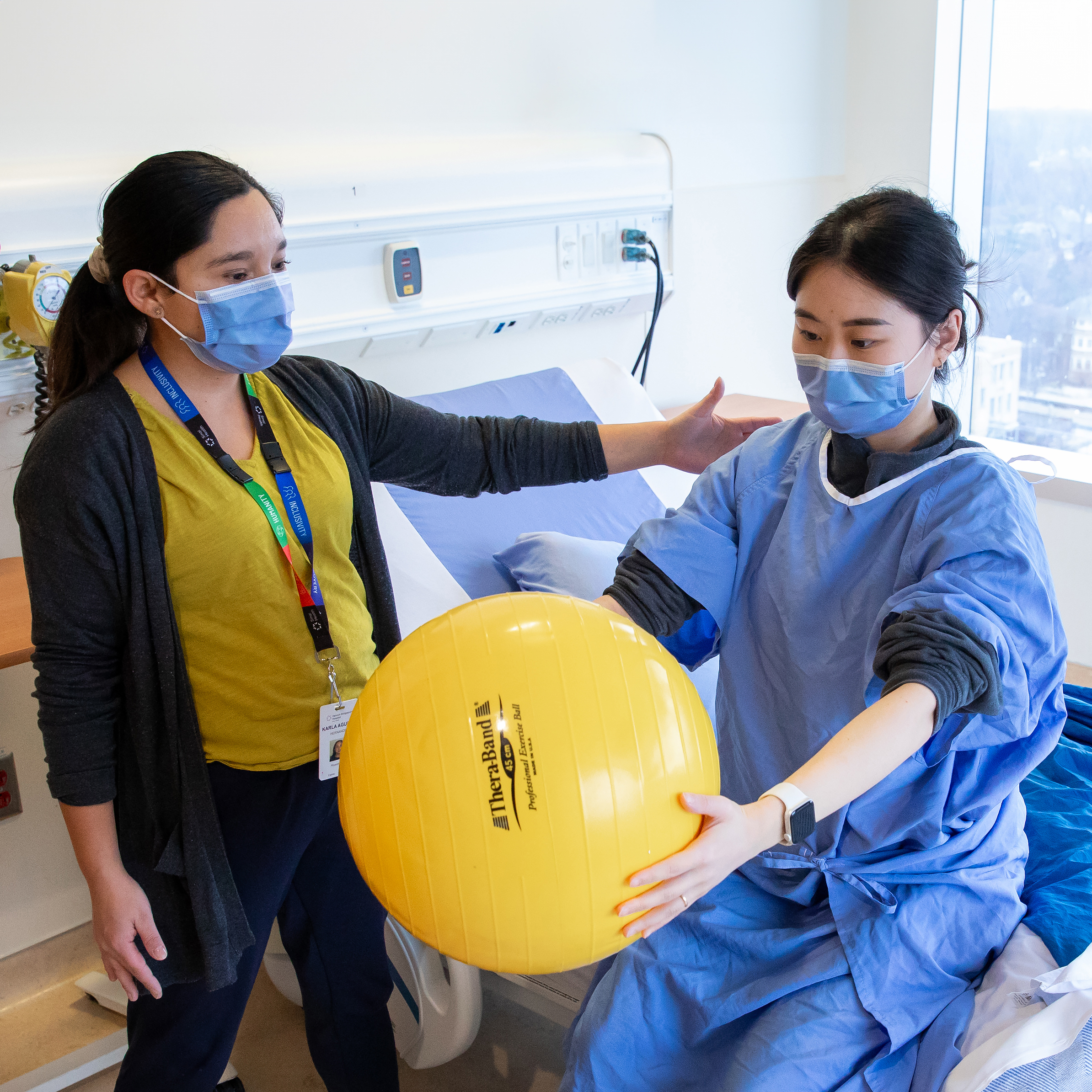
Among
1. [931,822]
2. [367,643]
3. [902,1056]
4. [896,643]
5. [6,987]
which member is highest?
[896,643]

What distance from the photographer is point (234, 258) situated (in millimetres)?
1219

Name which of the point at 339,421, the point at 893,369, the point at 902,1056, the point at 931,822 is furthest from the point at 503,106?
the point at 902,1056

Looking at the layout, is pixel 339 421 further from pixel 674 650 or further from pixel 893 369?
pixel 893 369

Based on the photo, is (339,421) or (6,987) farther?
(6,987)

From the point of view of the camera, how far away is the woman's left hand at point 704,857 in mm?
933

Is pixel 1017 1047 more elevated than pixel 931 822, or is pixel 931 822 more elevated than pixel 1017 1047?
pixel 931 822

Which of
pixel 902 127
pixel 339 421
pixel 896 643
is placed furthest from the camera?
pixel 902 127

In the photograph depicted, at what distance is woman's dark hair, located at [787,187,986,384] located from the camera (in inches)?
46.4

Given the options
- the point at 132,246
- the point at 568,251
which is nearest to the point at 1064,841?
the point at 132,246

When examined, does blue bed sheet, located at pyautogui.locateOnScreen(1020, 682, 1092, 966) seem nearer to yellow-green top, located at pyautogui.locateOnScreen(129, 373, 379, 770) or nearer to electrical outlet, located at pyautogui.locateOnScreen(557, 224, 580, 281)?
yellow-green top, located at pyautogui.locateOnScreen(129, 373, 379, 770)

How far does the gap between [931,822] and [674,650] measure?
0.40 meters

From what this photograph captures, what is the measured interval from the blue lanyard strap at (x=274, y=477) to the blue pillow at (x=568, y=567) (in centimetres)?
57

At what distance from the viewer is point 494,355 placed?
269 centimetres

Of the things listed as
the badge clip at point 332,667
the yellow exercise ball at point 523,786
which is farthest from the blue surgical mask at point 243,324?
the yellow exercise ball at point 523,786
